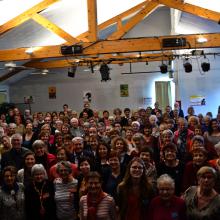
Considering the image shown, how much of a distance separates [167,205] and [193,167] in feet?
2.93

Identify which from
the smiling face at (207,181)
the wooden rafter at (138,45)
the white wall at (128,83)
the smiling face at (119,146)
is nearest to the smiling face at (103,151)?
the smiling face at (119,146)

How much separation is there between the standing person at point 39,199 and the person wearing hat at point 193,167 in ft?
4.49

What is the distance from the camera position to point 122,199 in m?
3.55

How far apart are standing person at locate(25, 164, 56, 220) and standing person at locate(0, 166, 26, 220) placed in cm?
7

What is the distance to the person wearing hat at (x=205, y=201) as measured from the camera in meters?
3.10

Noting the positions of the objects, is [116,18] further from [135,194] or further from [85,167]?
[135,194]

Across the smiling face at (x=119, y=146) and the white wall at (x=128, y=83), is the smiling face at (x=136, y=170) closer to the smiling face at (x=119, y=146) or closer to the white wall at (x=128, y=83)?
the smiling face at (x=119, y=146)

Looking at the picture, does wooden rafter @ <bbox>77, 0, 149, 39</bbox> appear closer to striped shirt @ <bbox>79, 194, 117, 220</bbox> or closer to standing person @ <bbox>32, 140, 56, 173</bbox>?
standing person @ <bbox>32, 140, 56, 173</bbox>

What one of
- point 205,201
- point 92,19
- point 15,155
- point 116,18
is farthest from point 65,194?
point 116,18

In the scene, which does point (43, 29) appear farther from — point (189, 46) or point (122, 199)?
point (122, 199)

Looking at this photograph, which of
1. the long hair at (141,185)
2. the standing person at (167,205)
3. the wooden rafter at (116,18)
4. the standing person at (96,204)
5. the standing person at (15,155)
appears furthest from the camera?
the wooden rafter at (116,18)

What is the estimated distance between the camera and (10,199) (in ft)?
12.6

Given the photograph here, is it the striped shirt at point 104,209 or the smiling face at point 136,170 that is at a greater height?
the smiling face at point 136,170

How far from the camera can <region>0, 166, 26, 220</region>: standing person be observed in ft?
12.5
